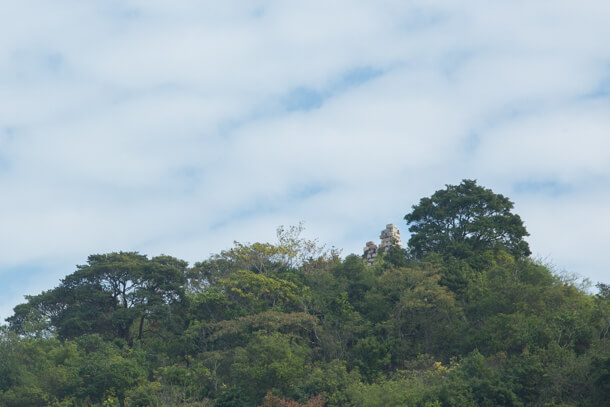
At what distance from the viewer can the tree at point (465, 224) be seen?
35.9 metres

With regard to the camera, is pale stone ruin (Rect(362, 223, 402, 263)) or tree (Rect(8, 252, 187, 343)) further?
pale stone ruin (Rect(362, 223, 402, 263))

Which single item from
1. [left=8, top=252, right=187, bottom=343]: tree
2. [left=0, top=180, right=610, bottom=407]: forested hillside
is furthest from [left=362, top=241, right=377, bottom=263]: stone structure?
[left=8, top=252, right=187, bottom=343]: tree

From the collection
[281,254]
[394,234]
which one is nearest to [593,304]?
[281,254]

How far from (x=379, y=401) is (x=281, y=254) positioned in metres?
13.7

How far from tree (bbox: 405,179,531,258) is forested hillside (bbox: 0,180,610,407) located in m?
0.07

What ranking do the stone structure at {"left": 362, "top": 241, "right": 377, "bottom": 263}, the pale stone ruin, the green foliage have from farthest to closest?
the stone structure at {"left": 362, "top": 241, "right": 377, "bottom": 263} → the pale stone ruin → the green foliage

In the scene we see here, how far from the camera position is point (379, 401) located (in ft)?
84.0

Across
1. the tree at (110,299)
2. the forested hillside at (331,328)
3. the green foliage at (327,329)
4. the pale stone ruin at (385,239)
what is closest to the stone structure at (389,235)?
the pale stone ruin at (385,239)

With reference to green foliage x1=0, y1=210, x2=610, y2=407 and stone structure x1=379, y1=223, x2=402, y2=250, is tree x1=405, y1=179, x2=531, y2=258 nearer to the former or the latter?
green foliage x1=0, y1=210, x2=610, y2=407

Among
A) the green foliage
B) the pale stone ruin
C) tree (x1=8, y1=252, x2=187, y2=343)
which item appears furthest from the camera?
the pale stone ruin

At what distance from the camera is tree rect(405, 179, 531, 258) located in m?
35.9

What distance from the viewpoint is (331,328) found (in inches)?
1276

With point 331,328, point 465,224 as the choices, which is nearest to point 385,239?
point 465,224

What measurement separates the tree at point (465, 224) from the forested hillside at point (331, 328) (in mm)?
71
